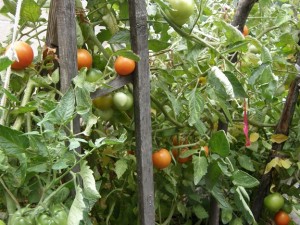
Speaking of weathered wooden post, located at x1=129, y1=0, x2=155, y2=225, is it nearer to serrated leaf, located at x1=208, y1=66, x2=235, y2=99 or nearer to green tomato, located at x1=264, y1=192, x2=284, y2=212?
serrated leaf, located at x1=208, y1=66, x2=235, y2=99

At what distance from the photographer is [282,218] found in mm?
1329

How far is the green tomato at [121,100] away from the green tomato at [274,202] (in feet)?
1.92

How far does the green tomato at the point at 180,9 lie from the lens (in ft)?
2.77

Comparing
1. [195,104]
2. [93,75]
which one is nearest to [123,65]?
[93,75]

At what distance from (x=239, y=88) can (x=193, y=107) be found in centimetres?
10

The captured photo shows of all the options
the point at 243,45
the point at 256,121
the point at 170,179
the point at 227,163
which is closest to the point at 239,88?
the point at 243,45

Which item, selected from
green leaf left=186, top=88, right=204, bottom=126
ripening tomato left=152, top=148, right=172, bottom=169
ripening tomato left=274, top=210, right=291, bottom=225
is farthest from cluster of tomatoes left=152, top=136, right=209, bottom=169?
ripening tomato left=274, top=210, right=291, bottom=225

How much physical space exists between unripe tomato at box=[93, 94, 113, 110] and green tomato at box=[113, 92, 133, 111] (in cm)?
2

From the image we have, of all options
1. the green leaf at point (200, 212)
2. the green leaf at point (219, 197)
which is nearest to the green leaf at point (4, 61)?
the green leaf at point (219, 197)

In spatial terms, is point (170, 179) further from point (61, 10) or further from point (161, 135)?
point (61, 10)

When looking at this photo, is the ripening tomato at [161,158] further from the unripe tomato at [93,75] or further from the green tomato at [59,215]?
the green tomato at [59,215]

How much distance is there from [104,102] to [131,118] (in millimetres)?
118

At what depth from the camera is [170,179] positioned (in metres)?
1.10

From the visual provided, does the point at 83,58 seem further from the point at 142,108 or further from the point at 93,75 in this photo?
the point at 142,108
